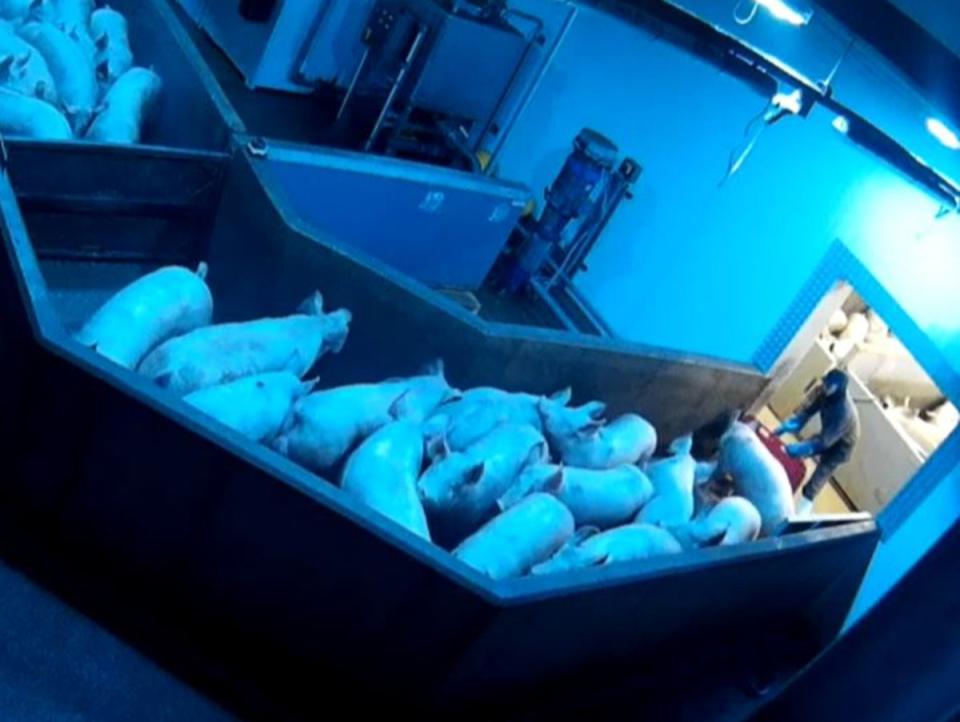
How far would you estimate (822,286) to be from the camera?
14.1ft

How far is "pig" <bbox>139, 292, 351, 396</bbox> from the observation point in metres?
2.69

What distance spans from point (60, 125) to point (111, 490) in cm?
166

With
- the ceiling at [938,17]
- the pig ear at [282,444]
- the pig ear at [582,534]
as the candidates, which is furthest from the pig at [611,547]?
the ceiling at [938,17]

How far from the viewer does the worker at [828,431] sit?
416 cm

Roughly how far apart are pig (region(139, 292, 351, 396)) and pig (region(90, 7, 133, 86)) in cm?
153

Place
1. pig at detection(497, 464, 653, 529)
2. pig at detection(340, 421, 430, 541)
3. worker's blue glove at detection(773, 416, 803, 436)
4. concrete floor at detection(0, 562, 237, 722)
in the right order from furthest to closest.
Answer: worker's blue glove at detection(773, 416, 803, 436), pig at detection(497, 464, 653, 529), pig at detection(340, 421, 430, 541), concrete floor at detection(0, 562, 237, 722)

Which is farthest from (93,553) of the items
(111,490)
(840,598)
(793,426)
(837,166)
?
(837,166)

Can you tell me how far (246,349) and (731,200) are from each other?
2827 mm

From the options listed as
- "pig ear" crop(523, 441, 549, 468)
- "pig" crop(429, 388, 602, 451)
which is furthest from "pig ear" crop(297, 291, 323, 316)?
"pig ear" crop(523, 441, 549, 468)

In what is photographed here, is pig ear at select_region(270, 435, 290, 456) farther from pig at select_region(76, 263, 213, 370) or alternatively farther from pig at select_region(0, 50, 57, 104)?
pig at select_region(0, 50, 57, 104)

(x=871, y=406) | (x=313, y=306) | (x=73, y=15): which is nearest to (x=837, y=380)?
(x=871, y=406)

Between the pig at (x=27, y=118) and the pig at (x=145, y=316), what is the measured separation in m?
0.78

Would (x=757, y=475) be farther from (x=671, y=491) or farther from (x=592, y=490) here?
(x=592, y=490)

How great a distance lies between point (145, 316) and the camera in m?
2.78
